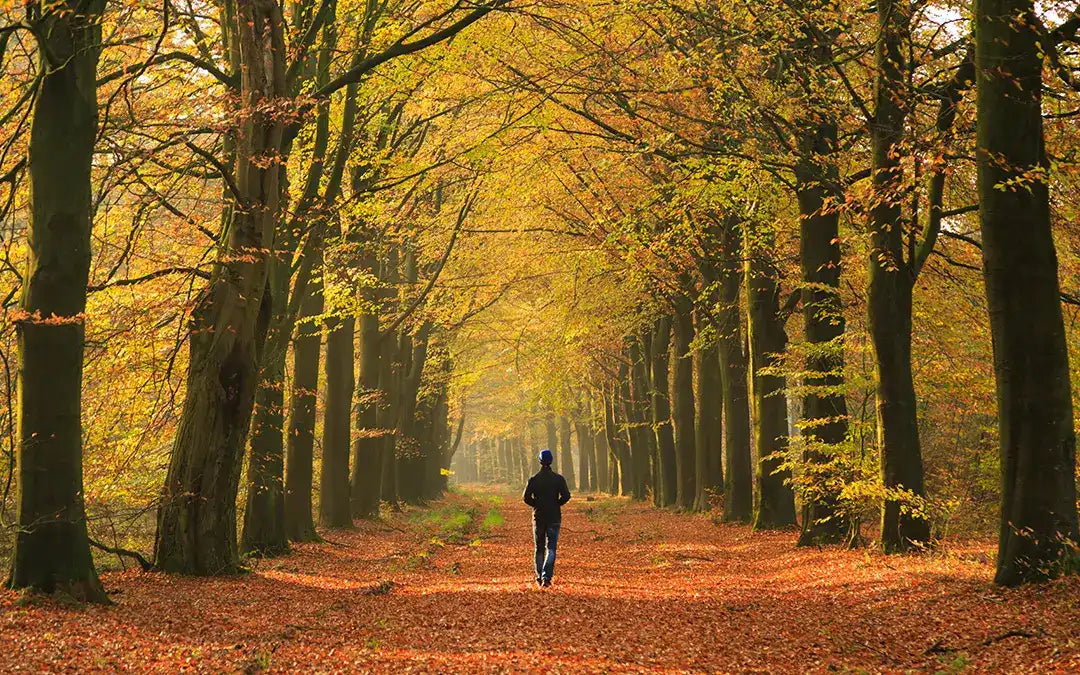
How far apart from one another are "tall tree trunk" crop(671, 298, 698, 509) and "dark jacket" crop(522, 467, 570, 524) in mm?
14596

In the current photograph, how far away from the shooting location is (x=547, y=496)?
13.9 m

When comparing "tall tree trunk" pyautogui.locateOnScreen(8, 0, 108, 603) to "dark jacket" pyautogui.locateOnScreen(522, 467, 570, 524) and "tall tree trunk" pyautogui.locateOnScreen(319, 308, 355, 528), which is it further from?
"tall tree trunk" pyautogui.locateOnScreen(319, 308, 355, 528)

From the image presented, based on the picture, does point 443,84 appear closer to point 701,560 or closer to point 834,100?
point 834,100

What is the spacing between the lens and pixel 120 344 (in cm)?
1270

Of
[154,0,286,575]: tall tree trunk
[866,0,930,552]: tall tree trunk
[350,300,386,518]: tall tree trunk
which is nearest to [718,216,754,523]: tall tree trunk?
[866,0,930,552]: tall tree trunk

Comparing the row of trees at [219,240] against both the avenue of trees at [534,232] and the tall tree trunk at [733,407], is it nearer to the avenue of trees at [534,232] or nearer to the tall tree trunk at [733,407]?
the avenue of trees at [534,232]

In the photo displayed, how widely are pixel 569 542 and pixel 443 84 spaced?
1126 cm

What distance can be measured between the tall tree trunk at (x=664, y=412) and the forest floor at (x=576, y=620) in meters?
16.1

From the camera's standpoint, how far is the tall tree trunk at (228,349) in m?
13.1

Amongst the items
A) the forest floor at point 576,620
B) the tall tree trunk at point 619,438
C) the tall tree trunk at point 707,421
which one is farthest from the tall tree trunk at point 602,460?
the forest floor at point 576,620

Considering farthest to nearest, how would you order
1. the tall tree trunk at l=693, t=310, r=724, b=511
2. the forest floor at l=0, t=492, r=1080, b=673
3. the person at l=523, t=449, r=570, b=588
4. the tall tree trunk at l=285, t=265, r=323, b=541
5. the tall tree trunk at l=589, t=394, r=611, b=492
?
the tall tree trunk at l=589, t=394, r=611, b=492 < the tall tree trunk at l=693, t=310, r=724, b=511 < the tall tree trunk at l=285, t=265, r=323, b=541 < the person at l=523, t=449, r=570, b=588 < the forest floor at l=0, t=492, r=1080, b=673

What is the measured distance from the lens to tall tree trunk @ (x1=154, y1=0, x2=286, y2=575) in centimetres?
1307

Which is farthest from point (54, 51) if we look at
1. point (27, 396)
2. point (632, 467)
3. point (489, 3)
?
point (632, 467)

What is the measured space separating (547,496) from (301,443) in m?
8.89
